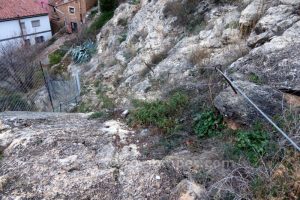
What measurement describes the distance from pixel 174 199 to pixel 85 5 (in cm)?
1744

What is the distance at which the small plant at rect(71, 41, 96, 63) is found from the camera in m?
12.9

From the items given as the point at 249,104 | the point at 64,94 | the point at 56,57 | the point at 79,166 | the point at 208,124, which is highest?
the point at 249,104

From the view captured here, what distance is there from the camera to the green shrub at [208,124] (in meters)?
3.79

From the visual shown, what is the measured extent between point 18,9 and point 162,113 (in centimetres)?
1889

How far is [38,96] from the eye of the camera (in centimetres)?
1020

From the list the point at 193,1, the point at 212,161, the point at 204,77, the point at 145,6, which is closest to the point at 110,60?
the point at 145,6

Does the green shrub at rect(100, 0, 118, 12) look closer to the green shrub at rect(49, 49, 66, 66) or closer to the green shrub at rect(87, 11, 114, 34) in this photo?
the green shrub at rect(87, 11, 114, 34)

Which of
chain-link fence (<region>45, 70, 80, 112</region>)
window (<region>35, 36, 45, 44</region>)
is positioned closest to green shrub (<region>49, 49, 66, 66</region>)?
chain-link fence (<region>45, 70, 80, 112</region>)

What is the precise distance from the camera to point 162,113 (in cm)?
441

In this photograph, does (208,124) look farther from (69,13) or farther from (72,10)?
(69,13)

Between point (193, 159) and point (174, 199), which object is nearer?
point (174, 199)

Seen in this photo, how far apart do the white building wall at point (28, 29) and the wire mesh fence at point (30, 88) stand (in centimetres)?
640

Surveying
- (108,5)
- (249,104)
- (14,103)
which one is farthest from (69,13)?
(249,104)

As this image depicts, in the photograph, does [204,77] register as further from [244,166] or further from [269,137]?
[244,166]
